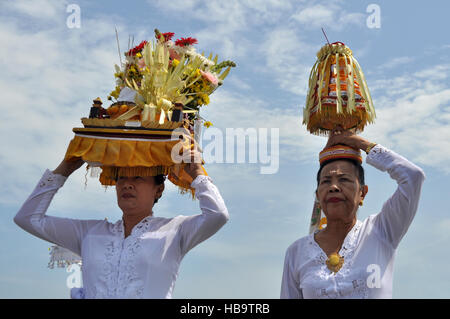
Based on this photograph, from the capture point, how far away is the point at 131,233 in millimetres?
4660

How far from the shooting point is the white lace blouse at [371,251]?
421 cm

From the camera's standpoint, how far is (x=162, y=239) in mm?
4543

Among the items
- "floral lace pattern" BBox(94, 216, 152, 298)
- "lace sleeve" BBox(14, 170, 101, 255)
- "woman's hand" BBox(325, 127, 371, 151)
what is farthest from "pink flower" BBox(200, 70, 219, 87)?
"lace sleeve" BBox(14, 170, 101, 255)

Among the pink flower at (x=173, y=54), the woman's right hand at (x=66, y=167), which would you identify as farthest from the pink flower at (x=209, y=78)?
the woman's right hand at (x=66, y=167)

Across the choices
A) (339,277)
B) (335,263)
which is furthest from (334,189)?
(339,277)

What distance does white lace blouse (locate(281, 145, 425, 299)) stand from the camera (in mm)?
4215

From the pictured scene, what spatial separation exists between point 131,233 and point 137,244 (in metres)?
0.16

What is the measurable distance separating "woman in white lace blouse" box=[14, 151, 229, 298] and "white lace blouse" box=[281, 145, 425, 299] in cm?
86

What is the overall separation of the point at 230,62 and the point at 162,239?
209cm

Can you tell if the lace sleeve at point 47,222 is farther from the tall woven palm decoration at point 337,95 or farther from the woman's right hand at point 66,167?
the tall woven palm decoration at point 337,95

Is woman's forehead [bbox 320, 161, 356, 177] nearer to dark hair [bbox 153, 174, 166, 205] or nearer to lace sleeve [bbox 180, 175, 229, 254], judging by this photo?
lace sleeve [bbox 180, 175, 229, 254]
